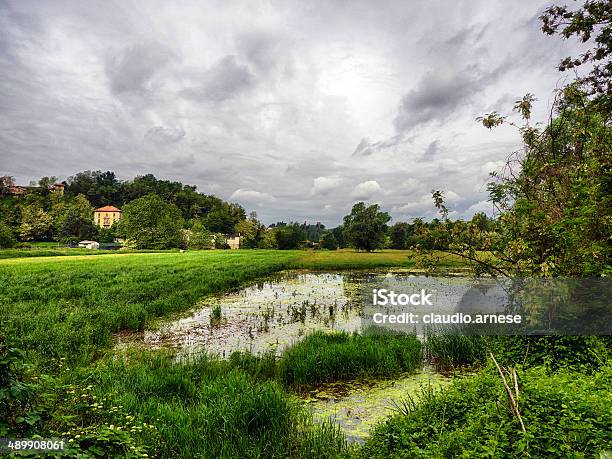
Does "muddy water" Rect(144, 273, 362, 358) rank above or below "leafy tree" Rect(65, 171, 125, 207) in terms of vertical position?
below

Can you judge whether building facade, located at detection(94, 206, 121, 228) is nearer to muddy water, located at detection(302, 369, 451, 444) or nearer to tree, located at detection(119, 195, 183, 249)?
tree, located at detection(119, 195, 183, 249)

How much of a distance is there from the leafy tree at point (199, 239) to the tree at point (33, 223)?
28.0 m

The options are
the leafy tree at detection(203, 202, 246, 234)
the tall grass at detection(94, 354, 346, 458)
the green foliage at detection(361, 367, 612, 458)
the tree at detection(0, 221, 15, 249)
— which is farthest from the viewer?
the leafy tree at detection(203, 202, 246, 234)

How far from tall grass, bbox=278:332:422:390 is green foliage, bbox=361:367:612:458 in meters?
2.54

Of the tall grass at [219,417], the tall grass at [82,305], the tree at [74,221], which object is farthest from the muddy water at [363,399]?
the tree at [74,221]

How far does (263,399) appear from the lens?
5.12m

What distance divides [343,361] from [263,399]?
9.18 feet

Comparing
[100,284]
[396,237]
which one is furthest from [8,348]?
[396,237]

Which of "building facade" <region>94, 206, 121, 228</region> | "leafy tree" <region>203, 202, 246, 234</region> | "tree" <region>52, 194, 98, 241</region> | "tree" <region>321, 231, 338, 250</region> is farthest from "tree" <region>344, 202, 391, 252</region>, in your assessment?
"building facade" <region>94, 206, 121, 228</region>

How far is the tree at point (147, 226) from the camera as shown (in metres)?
74.3

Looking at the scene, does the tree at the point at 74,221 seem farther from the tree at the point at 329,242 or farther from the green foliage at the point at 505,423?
the green foliage at the point at 505,423

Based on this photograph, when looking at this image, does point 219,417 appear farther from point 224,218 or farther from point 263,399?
point 224,218

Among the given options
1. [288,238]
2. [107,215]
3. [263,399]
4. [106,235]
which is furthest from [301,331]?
[107,215]

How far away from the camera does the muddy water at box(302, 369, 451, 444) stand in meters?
5.37
